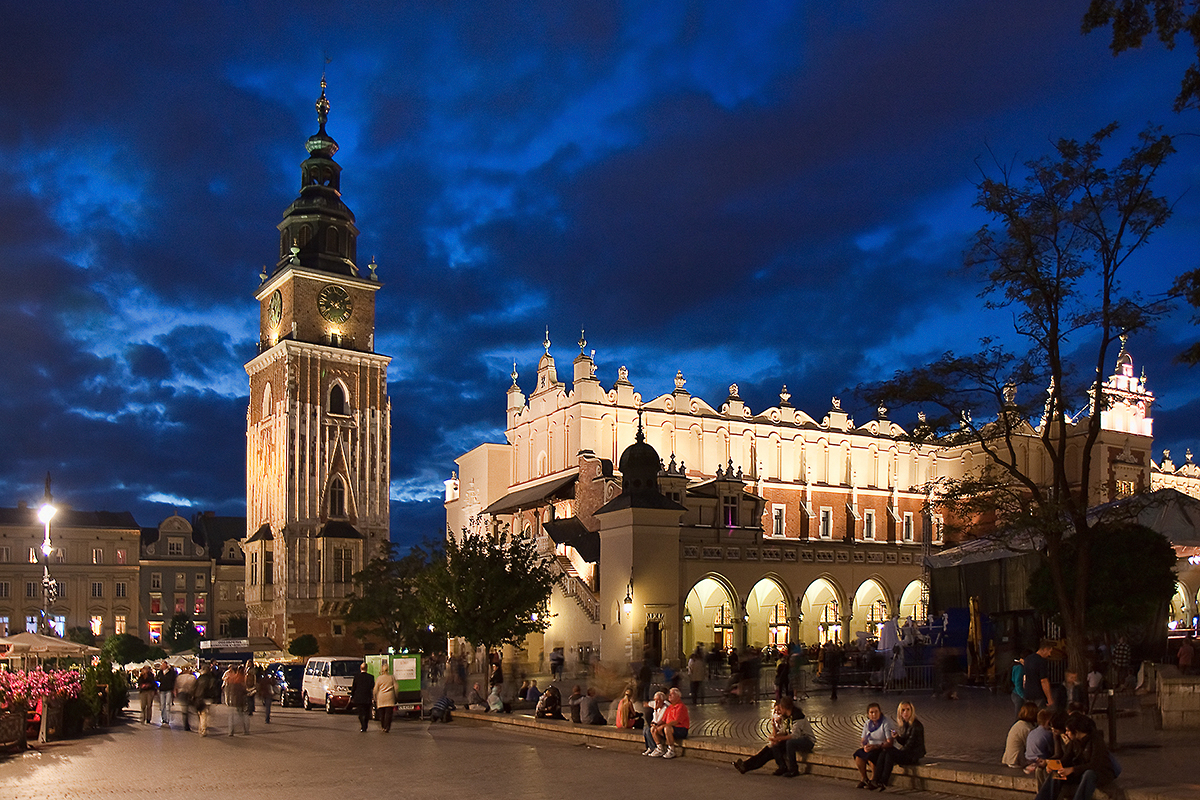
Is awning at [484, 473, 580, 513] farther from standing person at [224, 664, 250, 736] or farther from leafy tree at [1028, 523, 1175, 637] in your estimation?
leafy tree at [1028, 523, 1175, 637]

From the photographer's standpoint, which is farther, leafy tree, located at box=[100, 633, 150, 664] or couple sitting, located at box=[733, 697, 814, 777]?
leafy tree, located at box=[100, 633, 150, 664]

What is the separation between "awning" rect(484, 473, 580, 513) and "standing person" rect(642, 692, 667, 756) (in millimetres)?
36866

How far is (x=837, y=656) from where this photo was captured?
2944 cm

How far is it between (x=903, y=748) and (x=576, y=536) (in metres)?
36.8

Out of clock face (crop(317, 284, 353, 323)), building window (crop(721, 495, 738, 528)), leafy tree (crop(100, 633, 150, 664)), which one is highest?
clock face (crop(317, 284, 353, 323))

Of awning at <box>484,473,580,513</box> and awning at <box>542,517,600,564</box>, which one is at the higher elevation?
awning at <box>484,473,580,513</box>

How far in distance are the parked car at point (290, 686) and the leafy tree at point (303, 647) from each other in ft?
93.3

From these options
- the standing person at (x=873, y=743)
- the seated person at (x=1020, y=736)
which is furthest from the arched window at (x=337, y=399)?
the seated person at (x=1020, y=736)

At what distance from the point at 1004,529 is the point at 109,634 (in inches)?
2902

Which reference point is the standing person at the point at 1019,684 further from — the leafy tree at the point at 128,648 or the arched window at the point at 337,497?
the leafy tree at the point at 128,648

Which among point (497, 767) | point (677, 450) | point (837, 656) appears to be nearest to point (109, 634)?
point (677, 450)

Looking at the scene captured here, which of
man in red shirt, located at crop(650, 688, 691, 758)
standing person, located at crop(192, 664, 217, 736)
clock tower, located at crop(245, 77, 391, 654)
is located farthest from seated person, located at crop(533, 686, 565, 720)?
clock tower, located at crop(245, 77, 391, 654)

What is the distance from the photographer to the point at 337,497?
75375 millimetres

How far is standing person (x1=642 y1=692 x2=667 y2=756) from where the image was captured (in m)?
18.9
